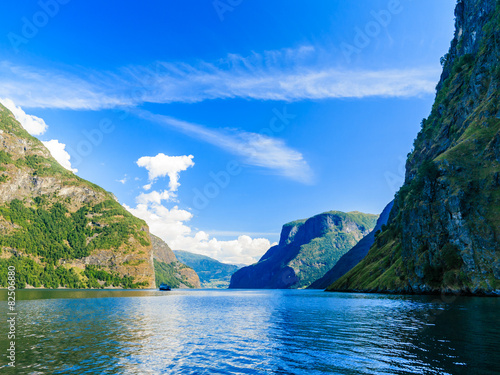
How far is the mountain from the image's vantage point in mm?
101000

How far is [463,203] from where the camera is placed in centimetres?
10912

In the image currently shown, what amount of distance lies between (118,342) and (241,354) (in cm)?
1511

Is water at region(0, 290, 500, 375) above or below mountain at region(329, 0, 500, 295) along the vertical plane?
below

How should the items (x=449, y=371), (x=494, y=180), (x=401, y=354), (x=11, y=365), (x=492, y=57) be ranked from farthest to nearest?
(x=492, y=57) < (x=494, y=180) < (x=401, y=354) < (x=11, y=365) < (x=449, y=371)

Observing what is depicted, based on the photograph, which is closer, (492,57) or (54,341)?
(54,341)

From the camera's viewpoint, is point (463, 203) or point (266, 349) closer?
point (266, 349)

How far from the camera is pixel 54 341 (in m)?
34.3

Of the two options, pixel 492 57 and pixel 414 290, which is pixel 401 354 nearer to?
pixel 414 290

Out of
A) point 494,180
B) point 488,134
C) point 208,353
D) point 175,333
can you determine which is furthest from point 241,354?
point 488,134

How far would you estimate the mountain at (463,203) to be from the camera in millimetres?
101000

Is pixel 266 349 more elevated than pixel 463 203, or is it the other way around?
pixel 463 203

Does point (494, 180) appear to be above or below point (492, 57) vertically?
below

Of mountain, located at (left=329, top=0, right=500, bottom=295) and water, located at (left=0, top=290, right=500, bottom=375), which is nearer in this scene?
water, located at (left=0, top=290, right=500, bottom=375)

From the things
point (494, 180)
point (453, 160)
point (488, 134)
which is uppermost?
point (488, 134)
